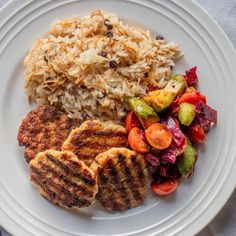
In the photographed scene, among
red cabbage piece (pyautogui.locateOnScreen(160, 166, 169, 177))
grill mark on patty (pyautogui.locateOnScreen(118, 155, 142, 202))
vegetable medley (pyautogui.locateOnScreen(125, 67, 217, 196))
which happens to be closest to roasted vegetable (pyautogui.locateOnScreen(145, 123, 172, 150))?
vegetable medley (pyautogui.locateOnScreen(125, 67, 217, 196))

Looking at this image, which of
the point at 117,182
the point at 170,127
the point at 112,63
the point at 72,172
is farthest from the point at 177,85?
the point at 72,172

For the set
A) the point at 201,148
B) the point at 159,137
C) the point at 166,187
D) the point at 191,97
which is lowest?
the point at 166,187

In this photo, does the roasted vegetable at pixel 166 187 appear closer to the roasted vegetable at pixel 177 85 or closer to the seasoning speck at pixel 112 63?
the roasted vegetable at pixel 177 85

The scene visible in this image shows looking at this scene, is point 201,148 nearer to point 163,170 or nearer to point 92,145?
point 163,170

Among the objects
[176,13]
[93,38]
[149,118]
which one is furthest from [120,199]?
[176,13]

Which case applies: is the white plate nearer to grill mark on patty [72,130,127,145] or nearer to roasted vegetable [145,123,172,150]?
roasted vegetable [145,123,172,150]
